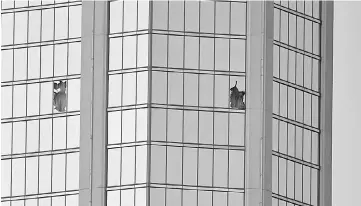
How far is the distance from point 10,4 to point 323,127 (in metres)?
16.1

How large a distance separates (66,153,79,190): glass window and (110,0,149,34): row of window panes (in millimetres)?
5899

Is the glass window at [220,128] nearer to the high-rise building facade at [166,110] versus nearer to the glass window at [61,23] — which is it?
the high-rise building facade at [166,110]

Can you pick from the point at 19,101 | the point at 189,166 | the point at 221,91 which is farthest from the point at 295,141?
the point at 19,101

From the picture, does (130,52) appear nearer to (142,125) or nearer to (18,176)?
(142,125)

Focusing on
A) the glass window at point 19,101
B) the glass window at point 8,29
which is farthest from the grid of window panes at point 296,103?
the glass window at point 8,29

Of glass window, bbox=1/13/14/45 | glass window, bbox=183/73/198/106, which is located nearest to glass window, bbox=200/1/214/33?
glass window, bbox=183/73/198/106

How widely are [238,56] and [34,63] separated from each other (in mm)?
10059

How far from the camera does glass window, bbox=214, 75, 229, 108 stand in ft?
196

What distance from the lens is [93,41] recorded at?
6078 centimetres

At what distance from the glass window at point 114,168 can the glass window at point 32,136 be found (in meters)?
4.61

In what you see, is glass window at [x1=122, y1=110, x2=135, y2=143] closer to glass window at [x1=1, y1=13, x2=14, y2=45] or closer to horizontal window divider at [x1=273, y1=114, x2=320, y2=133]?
horizontal window divider at [x1=273, y1=114, x2=320, y2=133]

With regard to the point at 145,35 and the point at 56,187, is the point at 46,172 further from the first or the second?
the point at 145,35

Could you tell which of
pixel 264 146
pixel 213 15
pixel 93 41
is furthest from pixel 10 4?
pixel 264 146

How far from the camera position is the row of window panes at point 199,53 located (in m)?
59.6
